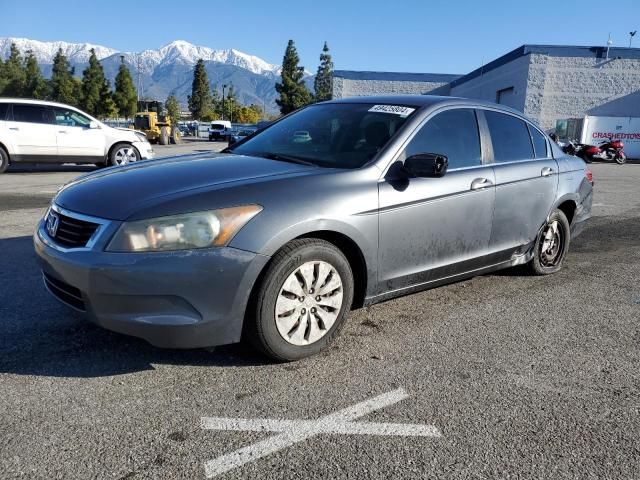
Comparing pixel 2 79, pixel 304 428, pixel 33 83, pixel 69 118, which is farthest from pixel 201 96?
pixel 304 428

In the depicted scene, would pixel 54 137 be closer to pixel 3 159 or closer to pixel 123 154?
pixel 3 159

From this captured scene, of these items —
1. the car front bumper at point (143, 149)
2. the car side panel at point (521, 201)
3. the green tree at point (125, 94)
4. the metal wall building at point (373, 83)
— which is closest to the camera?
the car side panel at point (521, 201)

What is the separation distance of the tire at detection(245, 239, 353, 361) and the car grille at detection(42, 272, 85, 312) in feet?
2.90

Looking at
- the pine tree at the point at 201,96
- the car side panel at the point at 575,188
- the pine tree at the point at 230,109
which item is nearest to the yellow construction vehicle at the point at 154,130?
the car side panel at the point at 575,188

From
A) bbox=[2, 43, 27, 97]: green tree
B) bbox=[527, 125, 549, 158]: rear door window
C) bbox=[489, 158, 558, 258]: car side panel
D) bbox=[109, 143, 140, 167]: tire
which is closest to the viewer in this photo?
bbox=[489, 158, 558, 258]: car side panel

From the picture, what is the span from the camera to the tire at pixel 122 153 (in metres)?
13.2

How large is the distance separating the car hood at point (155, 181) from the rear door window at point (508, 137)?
5.81 ft

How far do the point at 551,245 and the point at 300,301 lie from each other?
302cm

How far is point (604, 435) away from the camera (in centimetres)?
240

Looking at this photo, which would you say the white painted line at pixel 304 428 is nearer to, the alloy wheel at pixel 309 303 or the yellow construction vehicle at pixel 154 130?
the alloy wheel at pixel 309 303

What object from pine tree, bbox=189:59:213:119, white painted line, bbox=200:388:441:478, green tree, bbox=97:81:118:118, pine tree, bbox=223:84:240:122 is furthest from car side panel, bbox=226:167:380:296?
pine tree, bbox=189:59:213:119

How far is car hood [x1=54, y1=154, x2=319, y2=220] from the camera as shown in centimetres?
274

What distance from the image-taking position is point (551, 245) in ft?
16.1

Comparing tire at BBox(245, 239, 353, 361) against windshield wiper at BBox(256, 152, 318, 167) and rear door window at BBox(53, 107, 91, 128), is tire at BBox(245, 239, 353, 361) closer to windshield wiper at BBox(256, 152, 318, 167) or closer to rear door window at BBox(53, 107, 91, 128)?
windshield wiper at BBox(256, 152, 318, 167)
